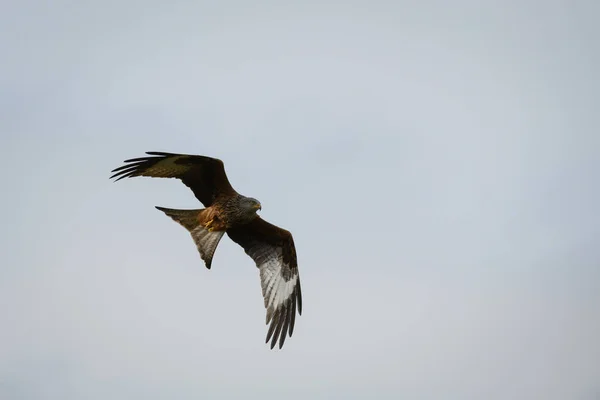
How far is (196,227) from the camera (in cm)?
1344

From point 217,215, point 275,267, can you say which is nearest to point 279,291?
point 275,267

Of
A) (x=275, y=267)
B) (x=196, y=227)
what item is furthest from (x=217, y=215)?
(x=275, y=267)

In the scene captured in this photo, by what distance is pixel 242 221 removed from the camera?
1350cm

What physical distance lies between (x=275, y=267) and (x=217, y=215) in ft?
6.19

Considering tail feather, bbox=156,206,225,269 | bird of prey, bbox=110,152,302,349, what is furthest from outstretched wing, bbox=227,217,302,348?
tail feather, bbox=156,206,225,269

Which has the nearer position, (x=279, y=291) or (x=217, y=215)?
(x=217, y=215)

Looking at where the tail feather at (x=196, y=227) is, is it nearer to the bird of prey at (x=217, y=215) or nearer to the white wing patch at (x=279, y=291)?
the bird of prey at (x=217, y=215)

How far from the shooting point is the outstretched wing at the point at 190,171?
1303 cm

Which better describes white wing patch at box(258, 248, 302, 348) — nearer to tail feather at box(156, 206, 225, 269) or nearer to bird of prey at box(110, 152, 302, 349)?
bird of prey at box(110, 152, 302, 349)

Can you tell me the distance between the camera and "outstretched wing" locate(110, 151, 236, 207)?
13.0m

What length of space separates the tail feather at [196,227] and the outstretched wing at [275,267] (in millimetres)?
1037

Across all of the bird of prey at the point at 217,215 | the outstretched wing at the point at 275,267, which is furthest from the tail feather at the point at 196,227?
the outstretched wing at the point at 275,267

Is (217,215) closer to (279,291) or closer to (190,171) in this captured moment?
(190,171)

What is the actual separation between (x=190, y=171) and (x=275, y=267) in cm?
250
